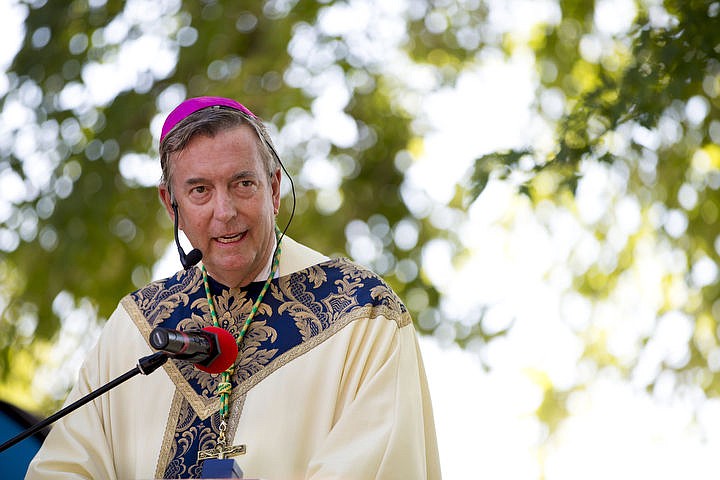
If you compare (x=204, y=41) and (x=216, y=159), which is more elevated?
(x=204, y=41)

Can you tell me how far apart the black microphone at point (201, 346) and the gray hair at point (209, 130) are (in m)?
0.55

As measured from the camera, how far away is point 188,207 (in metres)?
3.44

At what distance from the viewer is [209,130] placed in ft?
11.3

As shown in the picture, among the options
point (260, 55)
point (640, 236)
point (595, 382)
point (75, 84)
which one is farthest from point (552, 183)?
point (75, 84)

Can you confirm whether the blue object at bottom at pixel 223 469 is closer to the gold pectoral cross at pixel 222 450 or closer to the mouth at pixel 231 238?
the gold pectoral cross at pixel 222 450

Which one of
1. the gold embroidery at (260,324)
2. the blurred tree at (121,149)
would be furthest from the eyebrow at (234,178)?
the blurred tree at (121,149)

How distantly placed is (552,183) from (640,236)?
2.49ft

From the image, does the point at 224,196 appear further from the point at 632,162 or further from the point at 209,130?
the point at 632,162

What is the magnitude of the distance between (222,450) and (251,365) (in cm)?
28

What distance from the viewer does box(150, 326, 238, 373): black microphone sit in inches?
114

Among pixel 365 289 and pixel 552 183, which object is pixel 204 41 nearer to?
pixel 552 183

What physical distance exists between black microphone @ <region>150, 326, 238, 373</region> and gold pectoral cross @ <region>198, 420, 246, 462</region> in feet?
0.74

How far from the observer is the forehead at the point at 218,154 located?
340 centimetres

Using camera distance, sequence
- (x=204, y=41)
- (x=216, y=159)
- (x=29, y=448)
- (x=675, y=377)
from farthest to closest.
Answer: (x=204, y=41)
(x=675, y=377)
(x=29, y=448)
(x=216, y=159)
